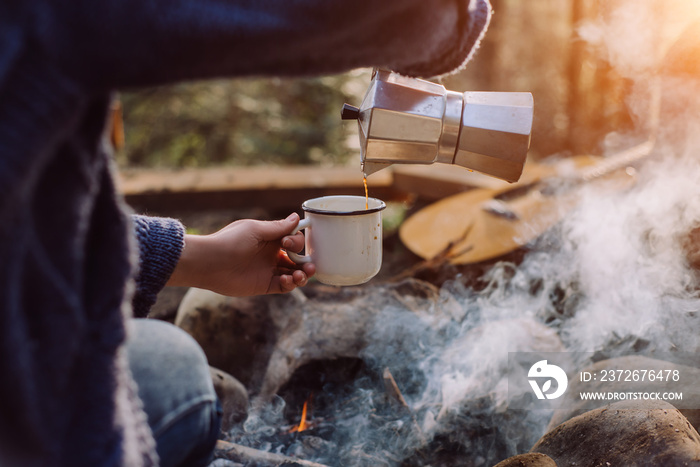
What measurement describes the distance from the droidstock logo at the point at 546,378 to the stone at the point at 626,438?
39cm

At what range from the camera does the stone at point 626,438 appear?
1.28 m

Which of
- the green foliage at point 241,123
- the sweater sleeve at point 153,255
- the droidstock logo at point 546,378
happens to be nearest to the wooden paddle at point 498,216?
the droidstock logo at point 546,378

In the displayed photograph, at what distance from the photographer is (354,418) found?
2021 mm

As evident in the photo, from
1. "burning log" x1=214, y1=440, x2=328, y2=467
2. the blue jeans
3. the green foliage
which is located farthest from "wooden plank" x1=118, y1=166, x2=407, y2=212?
the blue jeans

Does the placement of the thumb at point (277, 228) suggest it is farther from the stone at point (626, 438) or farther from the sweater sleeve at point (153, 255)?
the stone at point (626, 438)

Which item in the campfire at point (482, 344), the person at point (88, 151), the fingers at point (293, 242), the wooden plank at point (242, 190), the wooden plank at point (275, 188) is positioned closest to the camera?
the person at point (88, 151)

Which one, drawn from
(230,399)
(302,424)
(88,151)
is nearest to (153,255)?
(88,151)

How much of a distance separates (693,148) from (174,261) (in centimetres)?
249

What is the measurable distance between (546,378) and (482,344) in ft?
0.93

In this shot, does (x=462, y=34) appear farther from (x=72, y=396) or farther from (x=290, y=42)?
(x=72, y=396)

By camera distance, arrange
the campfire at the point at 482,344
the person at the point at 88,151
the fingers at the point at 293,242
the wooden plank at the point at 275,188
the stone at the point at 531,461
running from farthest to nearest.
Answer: the wooden plank at the point at 275,188
the campfire at the point at 482,344
the fingers at the point at 293,242
the stone at the point at 531,461
the person at the point at 88,151

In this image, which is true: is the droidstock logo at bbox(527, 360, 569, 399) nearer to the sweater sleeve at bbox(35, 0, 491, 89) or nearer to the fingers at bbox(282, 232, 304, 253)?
Answer: the fingers at bbox(282, 232, 304, 253)

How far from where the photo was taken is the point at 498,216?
3.18 metres

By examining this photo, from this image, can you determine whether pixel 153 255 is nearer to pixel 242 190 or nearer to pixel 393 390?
pixel 393 390
